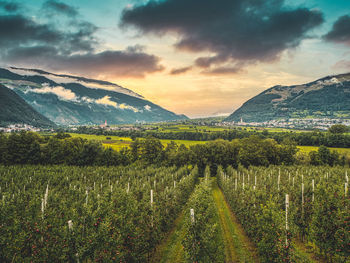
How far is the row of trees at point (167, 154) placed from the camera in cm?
5600

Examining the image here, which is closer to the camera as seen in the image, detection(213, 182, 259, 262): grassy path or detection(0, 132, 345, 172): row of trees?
detection(213, 182, 259, 262): grassy path

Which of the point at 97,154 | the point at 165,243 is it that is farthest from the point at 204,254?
the point at 97,154

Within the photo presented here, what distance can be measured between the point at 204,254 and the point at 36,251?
306 inches

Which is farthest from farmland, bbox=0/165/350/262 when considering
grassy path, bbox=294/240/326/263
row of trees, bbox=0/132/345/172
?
row of trees, bbox=0/132/345/172

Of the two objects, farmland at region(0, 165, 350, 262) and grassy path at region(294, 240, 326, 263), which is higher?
farmland at region(0, 165, 350, 262)

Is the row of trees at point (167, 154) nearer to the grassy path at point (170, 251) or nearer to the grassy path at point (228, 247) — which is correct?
the grassy path at point (228, 247)

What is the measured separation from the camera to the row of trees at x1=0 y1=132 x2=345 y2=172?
56.0 meters

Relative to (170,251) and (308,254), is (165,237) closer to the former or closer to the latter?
(170,251)

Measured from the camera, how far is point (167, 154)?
6481cm

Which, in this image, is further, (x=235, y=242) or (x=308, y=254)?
(x=235, y=242)

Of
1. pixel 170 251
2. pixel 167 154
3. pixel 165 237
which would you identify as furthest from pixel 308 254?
pixel 167 154

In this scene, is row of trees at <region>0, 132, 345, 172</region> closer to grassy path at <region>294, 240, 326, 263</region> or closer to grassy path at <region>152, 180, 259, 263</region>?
grassy path at <region>152, 180, 259, 263</region>

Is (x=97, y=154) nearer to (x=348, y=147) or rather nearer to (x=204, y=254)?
(x=204, y=254)

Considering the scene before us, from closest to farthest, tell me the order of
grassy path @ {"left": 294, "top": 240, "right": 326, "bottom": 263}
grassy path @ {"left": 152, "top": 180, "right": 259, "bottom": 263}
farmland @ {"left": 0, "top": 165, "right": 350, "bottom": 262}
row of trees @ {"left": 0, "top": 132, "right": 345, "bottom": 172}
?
farmland @ {"left": 0, "top": 165, "right": 350, "bottom": 262} < grassy path @ {"left": 294, "top": 240, "right": 326, "bottom": 263} < grassy path @ {"left": 152, "top": 180, "right": 259, "bottom": 263} < row of trees @ {"left": 0, "top": 132, "right": 345, "bottom": 172}
